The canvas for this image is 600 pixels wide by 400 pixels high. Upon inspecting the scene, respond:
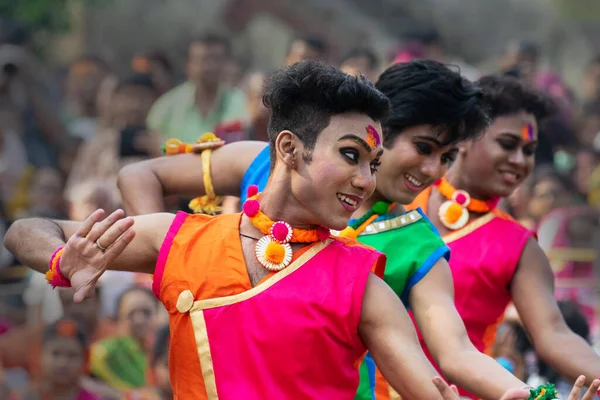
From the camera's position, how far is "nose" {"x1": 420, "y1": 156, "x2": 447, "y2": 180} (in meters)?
4.64

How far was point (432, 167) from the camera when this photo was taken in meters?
4.64

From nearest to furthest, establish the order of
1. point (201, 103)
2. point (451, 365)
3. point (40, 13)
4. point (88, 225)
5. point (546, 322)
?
point (88, 225)
point (451, 365)
point (546, 322)
point (201, 103)
point (40, 13)

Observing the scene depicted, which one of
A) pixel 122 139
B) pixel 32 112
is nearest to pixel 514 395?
pixel 122 139

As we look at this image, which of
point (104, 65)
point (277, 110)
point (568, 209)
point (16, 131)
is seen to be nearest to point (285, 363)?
point (277, 110)

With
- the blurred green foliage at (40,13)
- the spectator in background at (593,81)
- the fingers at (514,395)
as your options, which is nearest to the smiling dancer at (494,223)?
the fingers at (514,395)

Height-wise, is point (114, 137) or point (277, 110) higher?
point (277, 110)

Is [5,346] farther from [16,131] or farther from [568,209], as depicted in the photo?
[568,209]

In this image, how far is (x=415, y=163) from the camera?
4648 millimetres

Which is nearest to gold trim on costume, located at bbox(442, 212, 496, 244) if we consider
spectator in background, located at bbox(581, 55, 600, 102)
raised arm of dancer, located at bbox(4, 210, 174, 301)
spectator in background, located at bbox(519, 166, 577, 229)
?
raised arm of dancer, located at bbox(4, 210, 174, 301)

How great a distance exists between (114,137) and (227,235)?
5.89m

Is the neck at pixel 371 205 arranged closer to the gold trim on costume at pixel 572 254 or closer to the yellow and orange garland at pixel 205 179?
the yellow and orange garland at pixel 205 179

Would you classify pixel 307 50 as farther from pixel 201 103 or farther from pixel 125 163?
pixel 125 163

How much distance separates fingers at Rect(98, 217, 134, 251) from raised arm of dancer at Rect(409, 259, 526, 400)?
1253 millimetres

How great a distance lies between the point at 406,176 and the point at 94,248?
57.4 inches
